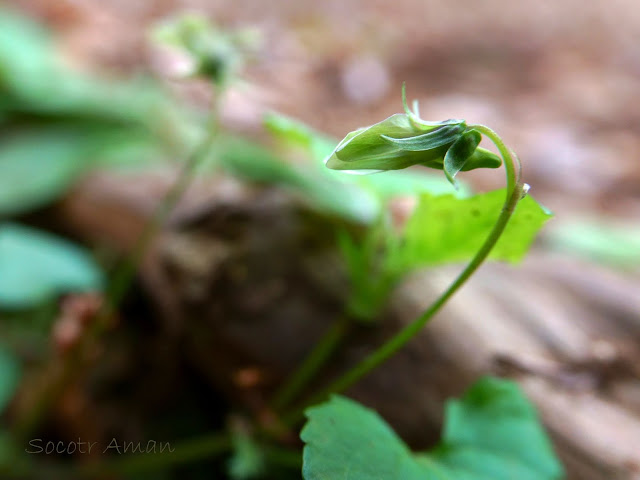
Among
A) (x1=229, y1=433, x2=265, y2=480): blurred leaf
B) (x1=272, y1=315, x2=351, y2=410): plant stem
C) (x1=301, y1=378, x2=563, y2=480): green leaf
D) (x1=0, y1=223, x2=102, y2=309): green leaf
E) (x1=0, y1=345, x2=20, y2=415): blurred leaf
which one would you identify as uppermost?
(x1=301, y1=378, x2=563, y2=480): green leaf

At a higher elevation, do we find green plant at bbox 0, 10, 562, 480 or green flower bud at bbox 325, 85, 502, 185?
green flower bud at bbox 325, 85, 502, 185

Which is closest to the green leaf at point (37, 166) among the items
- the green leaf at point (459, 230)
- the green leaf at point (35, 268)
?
the green leaf at point (35, 268)

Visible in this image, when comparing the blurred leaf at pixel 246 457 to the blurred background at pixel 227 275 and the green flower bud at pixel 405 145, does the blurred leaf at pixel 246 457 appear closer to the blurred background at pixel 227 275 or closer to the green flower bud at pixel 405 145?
the blurred background at pixel 227 275

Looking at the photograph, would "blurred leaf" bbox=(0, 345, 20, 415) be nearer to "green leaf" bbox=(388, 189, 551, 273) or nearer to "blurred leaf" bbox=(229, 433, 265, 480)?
"blurred leaf" bbox=(229, 433, 265, 480)

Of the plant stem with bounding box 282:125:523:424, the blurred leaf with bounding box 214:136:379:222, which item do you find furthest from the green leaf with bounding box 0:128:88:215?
the plant stem with bounding box 282:125:523:424

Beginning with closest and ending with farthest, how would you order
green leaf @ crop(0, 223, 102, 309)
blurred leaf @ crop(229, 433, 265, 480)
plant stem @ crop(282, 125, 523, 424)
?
plant stem @ crop(282, 125, 523, 424)
blurred leaf @ crop(229, 433, 265, 480)
green leaf @ crop(0, 223, 102, 309)

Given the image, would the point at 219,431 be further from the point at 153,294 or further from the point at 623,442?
the point at 623,442

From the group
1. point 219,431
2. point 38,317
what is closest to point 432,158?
point 219,431
